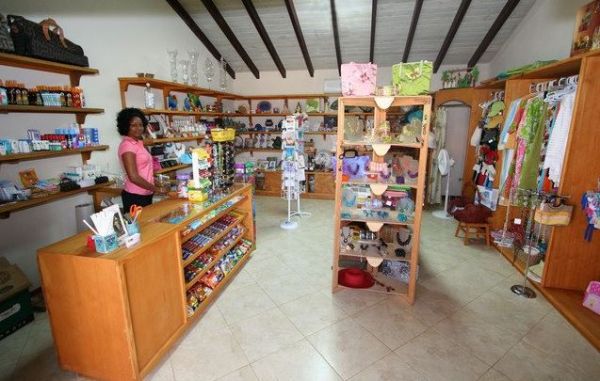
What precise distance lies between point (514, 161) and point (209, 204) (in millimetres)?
3638

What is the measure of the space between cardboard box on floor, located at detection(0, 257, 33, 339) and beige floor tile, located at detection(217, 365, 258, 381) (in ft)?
6.27

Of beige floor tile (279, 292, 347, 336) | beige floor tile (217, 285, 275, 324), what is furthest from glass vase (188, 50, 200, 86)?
beige floor tile (279, 292, 347, 336)

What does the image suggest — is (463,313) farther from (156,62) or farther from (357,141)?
(156,62)

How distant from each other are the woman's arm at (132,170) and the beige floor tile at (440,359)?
273cm

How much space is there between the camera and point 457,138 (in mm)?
6391

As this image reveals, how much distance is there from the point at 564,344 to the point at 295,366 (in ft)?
6.94

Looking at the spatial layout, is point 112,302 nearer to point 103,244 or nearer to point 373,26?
point 103,244

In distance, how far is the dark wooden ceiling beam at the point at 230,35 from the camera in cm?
495

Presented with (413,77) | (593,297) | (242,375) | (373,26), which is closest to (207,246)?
(242,375)

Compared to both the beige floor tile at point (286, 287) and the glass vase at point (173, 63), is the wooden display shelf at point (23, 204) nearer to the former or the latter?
the beige floor tile at point (286, 287)

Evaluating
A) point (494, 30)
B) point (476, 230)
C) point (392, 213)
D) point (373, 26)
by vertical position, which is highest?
point (373, 26)

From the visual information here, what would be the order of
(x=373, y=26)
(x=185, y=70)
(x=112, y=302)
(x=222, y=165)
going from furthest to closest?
(x=373, y=26) < (x=185, y=70) < (x=222, y=165) < (x=112, y=302)

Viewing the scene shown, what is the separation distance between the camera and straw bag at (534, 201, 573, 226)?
272 cm

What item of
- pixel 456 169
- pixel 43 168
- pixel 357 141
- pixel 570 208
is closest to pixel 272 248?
pixel 357 141
